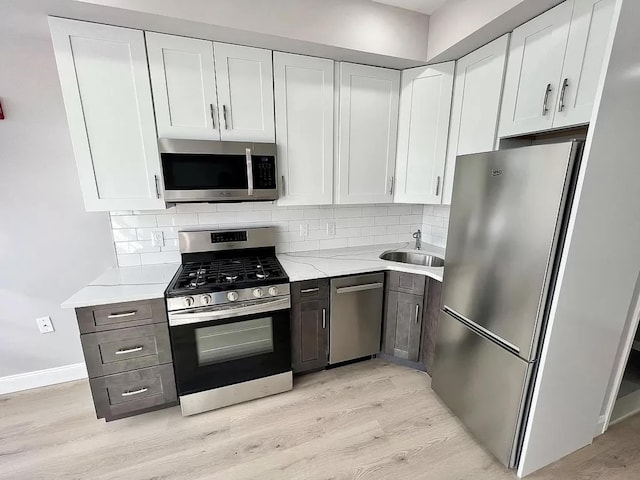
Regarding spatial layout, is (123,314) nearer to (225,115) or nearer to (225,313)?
(225,313)

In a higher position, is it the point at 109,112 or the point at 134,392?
the point at 109,112

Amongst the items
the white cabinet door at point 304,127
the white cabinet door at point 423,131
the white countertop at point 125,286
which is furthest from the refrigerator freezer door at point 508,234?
the white countertop at point 125,286

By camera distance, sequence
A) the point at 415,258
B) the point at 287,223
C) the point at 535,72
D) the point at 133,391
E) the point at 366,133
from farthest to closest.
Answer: the point at 415,258
the point at 287,223
the point at 366,133
the point at 133,391
the point at 535,72

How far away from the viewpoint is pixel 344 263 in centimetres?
221

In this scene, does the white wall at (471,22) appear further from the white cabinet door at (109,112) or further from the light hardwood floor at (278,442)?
the light hardwood floor at (278,442)

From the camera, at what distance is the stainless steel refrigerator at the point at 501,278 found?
3.91ft

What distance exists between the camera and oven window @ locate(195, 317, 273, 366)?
1.78 metres

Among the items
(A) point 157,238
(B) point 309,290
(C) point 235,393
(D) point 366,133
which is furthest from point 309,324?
(D) point 366,133

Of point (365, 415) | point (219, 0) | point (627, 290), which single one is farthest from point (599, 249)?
point (219, 0)

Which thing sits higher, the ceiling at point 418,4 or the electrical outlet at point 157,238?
the ceiling at point 418,4

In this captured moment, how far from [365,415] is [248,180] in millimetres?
1834

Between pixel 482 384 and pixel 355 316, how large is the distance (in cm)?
92

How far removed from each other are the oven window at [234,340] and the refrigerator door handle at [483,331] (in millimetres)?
1215

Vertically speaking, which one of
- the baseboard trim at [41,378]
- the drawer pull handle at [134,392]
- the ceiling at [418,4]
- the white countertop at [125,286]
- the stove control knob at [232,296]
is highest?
the ceiling at [418,4]
